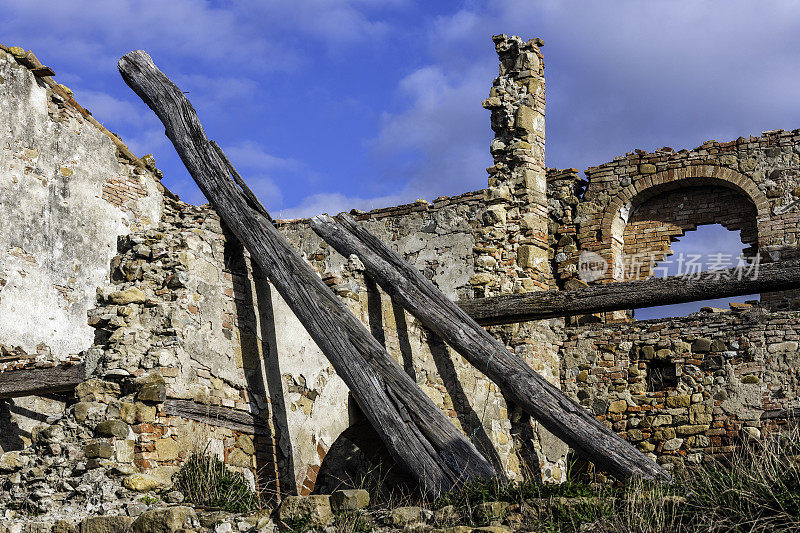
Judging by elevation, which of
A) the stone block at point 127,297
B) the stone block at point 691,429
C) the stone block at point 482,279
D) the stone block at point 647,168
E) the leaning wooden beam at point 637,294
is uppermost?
the stone block at point 647,168

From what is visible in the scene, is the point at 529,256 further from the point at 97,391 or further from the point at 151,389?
the point at 97,391

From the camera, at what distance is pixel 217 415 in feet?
23.8

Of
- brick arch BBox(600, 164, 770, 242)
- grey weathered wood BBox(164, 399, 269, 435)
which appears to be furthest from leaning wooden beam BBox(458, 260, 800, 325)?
grey weathered wood BBox(164, 399, 269, 435)

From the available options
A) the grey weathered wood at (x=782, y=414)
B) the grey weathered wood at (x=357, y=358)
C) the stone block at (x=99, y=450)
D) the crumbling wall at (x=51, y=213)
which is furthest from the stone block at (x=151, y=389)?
the grey weathered wood at (x=782, y=414)

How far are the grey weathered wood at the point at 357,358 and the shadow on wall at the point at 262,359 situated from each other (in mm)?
188

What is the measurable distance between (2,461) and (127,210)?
650 centimetres

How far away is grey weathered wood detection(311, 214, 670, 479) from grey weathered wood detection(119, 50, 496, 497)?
1139 millimetres

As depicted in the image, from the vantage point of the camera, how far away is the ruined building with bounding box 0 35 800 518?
23.0 feet

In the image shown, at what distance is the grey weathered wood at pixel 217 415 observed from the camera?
699cm

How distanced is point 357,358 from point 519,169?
16.9 feet

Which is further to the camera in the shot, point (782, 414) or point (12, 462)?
point (782, 414)

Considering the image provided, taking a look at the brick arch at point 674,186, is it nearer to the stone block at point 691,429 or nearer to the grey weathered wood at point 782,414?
the grey weathered wood at point 782,414

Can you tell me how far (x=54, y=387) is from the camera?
360 inches

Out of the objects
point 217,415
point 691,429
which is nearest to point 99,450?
point 217,415
